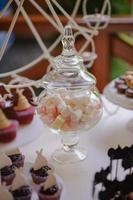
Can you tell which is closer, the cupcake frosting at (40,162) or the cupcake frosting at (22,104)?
the cupcake frosting at (40,162)

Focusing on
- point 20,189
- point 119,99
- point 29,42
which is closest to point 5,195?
point 20,189

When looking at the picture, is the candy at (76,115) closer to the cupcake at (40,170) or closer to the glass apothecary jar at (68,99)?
the glass apothecary jar at (68,99)

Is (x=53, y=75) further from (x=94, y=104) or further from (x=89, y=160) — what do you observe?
(x=89, y=160)

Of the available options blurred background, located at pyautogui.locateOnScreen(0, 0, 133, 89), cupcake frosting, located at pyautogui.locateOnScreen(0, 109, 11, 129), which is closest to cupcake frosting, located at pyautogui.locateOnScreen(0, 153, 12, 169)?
cupcake frosting, located at pyautogui.locateOnScreen(0, 109, 11, 129)

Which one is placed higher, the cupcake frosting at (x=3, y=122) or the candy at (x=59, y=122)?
the cupcake frosting at (x=3, y=122)

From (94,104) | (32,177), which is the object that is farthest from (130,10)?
(32,177)

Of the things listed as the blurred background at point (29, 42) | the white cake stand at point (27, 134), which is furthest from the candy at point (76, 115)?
the blurred background at point (29, 42)

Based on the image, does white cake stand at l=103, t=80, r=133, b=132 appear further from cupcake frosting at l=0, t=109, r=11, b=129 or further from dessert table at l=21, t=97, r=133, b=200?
cupcake frosting at l=0, t=109, r=11, b=129
